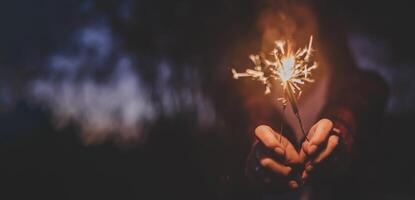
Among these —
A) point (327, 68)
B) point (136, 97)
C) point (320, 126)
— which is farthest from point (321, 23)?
point (136, 97)

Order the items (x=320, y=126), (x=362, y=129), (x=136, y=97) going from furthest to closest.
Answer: (x=136, y=97)
(x=362, y=129)
(x=320, y=126)

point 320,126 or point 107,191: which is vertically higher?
point 107,191

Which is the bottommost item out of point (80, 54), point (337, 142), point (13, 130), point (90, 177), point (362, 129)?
point (337, 142)

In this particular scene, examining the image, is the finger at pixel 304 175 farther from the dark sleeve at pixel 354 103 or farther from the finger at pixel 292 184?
the dark sleeve at pixel 354 103

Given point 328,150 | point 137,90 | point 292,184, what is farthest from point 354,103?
point 137,90

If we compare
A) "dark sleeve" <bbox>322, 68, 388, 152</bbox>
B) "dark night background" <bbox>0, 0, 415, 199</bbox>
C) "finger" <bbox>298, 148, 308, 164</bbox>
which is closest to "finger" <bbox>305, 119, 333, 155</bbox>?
"finger" <bbox>298, 148, 308, 164</bbox>

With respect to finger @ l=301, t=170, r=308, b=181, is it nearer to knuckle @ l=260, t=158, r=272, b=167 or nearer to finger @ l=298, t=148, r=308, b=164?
finger @ l=298, t=148, r=308, b=164

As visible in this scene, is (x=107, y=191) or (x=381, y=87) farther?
(x=107, y=191)

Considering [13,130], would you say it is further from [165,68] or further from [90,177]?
[165,68]
